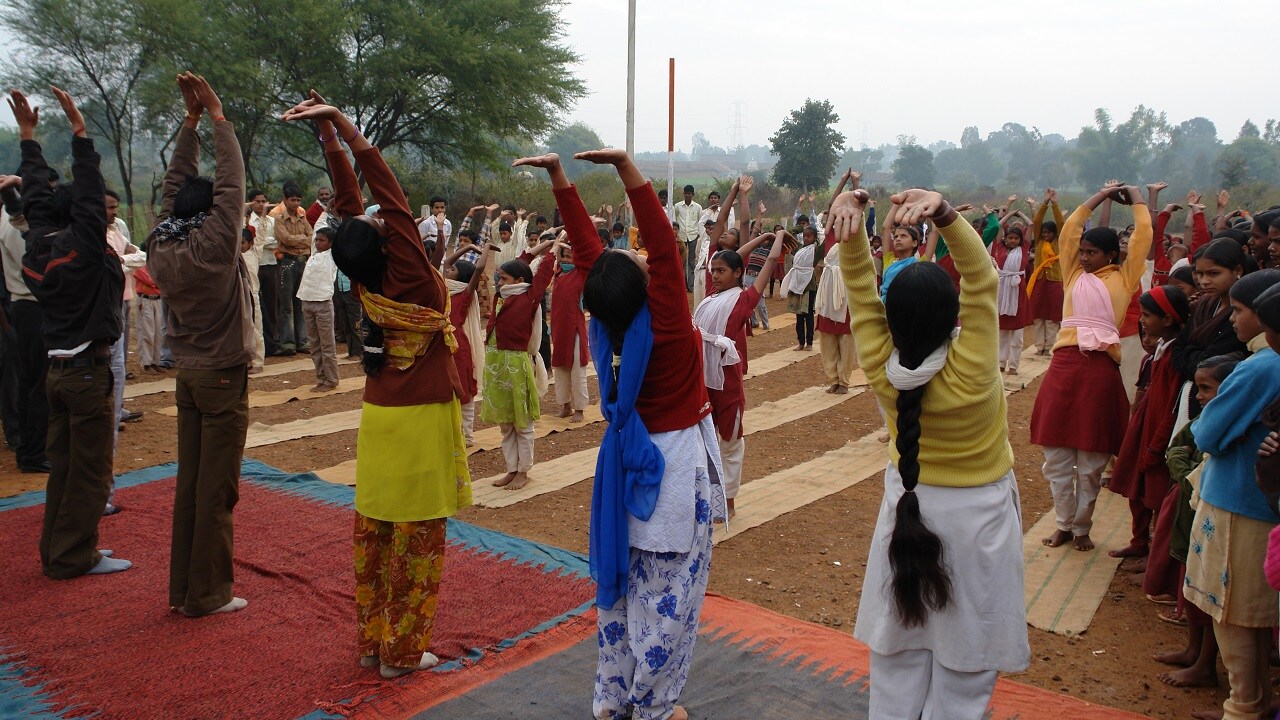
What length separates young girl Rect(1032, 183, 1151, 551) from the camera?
5.30m

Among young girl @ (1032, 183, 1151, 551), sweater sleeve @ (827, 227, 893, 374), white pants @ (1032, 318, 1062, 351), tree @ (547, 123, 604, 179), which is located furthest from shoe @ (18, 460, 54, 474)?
tree @ (547, 123, 604, 179)

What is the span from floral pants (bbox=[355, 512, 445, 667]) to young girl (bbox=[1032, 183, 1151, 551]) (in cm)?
375

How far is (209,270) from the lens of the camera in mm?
4238

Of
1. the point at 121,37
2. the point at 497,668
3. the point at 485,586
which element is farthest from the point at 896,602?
the point at 121,37

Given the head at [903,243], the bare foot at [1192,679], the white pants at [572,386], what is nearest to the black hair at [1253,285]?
the bare foot at [1192,679]

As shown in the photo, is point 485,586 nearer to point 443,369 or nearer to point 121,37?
point 443,369

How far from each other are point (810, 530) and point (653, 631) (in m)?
3.19

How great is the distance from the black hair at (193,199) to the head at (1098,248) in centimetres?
483

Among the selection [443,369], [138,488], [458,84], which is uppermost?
[458,84]

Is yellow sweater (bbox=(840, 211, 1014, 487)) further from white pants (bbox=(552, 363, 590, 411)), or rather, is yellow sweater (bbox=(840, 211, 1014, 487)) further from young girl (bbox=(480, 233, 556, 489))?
white pants (bbox=(552, 363, 590, 411))

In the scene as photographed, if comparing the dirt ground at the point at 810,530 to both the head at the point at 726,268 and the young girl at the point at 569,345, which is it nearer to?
the young girl at the point at 569,345

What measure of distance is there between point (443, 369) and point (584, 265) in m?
0.81

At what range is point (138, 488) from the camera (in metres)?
6.58

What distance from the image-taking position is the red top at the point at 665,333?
10.3ft
